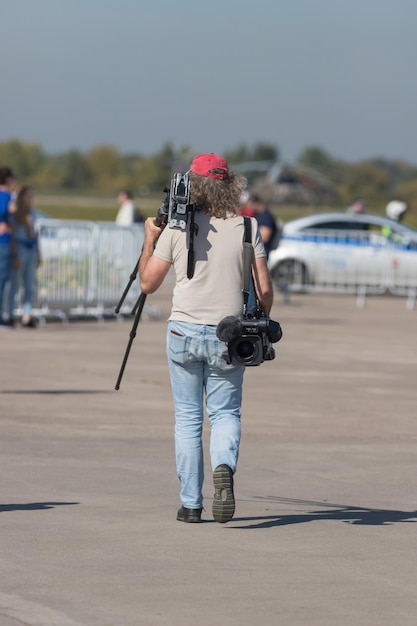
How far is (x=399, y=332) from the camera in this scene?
69.5 ft

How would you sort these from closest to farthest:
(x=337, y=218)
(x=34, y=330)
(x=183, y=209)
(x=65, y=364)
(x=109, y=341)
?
1. (x=183, y=209)
2. (x=65, y=364)
3. (x=109, y=341)
4. (x=34, y=330)
5. (x=337, y=218)

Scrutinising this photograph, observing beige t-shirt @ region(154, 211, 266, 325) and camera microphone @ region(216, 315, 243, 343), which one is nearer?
camera microphone @ region(216, 315, 243, 343)

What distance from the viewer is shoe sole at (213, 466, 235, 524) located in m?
7.13

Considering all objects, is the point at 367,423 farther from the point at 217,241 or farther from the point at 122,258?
the point at 122,258

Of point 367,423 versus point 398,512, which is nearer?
point 398,512

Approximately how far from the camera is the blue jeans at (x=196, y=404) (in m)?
7.27

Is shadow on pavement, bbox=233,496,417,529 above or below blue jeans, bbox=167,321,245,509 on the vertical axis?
below

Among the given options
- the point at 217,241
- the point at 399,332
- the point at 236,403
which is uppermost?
the point at 217,241

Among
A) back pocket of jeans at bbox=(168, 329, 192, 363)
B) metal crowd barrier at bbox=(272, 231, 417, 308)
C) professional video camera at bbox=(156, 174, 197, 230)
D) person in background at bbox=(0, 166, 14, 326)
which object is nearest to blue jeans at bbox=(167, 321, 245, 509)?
back pocket of jeans at bbox=(168, 329, 192, 363)

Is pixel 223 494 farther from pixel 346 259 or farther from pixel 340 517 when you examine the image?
pixel 346 259

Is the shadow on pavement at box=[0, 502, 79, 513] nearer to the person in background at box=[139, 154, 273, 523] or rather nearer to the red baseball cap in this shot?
the person in background at box=[139, 154, 273, 523]

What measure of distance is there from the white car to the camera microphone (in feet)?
64.3

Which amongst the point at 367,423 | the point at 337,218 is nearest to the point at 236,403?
the point at 367,423

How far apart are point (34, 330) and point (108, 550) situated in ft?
44.1
